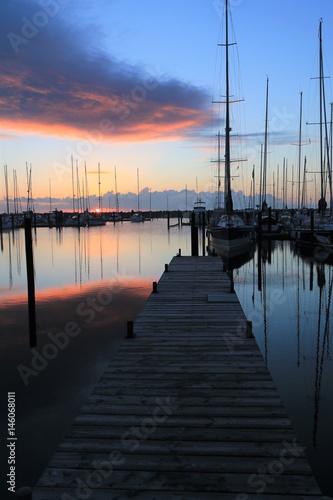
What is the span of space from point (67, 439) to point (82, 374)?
17.2 ft

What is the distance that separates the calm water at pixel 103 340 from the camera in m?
7.70

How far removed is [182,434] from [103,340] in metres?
8.16

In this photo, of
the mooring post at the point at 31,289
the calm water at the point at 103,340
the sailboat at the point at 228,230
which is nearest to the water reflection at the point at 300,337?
the calm water at the point at 103,340

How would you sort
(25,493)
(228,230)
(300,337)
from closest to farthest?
(25,493) < (300,337) < (228,230)

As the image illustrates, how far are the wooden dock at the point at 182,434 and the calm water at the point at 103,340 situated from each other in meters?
1.48

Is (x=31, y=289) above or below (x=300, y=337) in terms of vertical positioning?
above

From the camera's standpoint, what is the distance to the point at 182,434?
5.42 metres

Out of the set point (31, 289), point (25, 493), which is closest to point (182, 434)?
point (25, 493)

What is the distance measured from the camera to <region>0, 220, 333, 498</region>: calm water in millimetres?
7704

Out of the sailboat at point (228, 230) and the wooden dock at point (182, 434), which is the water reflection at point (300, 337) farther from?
the sailboat at point (228, 230)

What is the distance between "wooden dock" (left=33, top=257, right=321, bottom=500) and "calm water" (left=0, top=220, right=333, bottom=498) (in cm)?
148

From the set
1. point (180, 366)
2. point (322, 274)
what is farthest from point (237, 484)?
point (322, 274)

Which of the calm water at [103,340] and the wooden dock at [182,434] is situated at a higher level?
the wooden dock at [182,434]

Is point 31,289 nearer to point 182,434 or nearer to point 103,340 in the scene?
point 103,340
